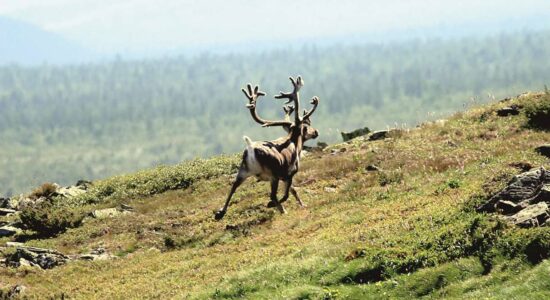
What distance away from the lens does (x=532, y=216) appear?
58.4 feet

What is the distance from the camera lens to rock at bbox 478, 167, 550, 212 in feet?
63.9

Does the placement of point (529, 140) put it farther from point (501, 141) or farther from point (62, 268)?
point (62, 268)

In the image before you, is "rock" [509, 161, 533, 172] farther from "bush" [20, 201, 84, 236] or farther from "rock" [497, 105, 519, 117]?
"bush" [20, 201, 84, 236]

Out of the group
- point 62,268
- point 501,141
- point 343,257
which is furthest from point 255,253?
point 501,141

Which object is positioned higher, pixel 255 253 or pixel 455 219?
pixel 455 219

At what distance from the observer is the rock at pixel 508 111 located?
36656 millimetres

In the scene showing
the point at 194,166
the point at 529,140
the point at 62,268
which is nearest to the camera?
the point at 62,268

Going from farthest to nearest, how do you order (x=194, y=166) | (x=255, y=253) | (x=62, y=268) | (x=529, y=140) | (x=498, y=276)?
1. (x=194, y=166)
2. (x=529, y=140)
3. (x=62, y=268)
4. (x=255, y=253)
5. (x=498, y=276)

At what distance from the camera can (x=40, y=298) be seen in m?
22.6

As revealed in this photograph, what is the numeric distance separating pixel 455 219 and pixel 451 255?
226 cm

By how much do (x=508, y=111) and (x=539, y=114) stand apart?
362cm

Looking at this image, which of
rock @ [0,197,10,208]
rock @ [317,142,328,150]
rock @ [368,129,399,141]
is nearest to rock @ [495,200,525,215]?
rock @ [368,129,399,141]

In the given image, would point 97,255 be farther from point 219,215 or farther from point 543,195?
point 543,195

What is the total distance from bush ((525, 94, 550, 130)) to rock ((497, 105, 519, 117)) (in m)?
2.43
